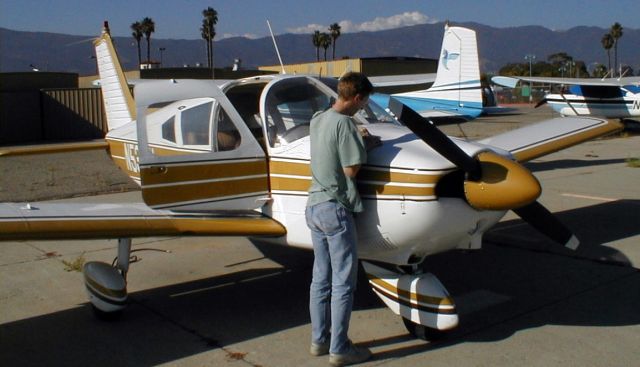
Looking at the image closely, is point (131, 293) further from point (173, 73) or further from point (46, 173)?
point (173, 73)

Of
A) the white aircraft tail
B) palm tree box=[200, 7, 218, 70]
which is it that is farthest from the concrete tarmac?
palm tree box=[200, 7, 218, 70]

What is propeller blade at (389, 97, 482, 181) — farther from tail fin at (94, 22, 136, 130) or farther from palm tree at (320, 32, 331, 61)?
palm tree at (320, 32, 331, 61)

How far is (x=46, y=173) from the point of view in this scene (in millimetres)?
15469

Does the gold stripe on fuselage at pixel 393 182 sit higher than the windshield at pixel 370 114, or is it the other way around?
the windshield at pixel 370 114

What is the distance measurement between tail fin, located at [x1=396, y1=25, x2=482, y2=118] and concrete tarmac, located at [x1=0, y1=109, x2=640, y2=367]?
9407 millimetres

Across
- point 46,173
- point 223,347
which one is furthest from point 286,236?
point 46,173

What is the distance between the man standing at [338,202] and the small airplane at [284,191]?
0.28 metres

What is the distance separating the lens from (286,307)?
5449 mm

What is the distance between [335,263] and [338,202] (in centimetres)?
39

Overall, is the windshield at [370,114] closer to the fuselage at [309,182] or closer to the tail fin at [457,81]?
the fuselage at [309,182]

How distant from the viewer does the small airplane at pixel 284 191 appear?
423 centimetres

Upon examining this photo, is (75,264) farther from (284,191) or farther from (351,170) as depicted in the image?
(351,170)

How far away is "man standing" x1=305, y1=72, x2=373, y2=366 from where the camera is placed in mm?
4086

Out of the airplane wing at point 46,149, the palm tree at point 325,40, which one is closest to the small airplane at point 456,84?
the airplane wing at point 46,149
